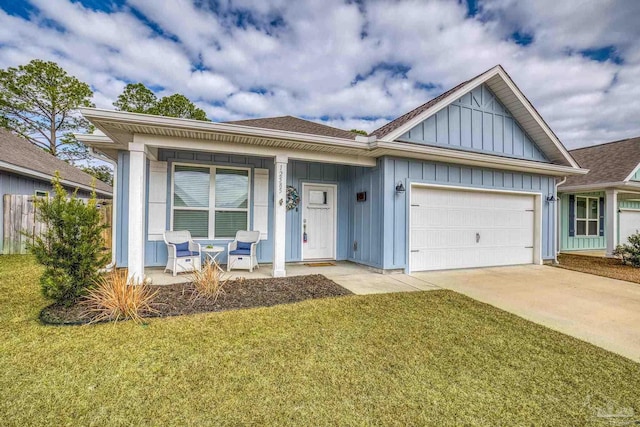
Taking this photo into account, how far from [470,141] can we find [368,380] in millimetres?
6577

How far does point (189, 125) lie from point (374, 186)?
3907mm

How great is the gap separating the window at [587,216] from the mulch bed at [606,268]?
2.72 m

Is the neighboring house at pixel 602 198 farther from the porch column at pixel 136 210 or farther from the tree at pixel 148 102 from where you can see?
the tree at pixel 148 102

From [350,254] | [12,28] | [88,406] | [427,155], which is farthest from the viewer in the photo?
[12,28]

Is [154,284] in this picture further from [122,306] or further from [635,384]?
[635,384]

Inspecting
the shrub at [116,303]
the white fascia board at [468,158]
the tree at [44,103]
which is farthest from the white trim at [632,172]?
the tree at [44,103]

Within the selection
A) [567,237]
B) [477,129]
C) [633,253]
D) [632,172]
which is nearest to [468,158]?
[477,129]

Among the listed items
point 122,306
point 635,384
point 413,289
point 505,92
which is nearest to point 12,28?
point 122,306

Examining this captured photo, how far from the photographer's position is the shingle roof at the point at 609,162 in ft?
30.7

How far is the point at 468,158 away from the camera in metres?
6.36

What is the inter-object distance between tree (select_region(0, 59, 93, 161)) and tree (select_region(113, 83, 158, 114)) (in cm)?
A: 327

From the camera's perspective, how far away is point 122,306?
343 centimetres

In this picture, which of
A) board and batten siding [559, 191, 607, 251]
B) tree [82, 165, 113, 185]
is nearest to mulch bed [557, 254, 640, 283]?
board and batten siding [559, 191, 607, 251]

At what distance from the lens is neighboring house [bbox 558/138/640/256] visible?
9305 millimetres
